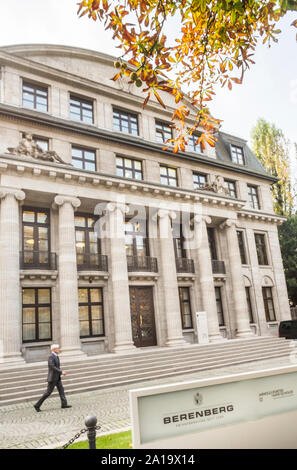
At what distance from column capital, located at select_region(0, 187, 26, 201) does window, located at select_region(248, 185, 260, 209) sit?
20.1m

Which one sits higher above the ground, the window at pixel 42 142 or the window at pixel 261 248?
the window at pixel 42 142

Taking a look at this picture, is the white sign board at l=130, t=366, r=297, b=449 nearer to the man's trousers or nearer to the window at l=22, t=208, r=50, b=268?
the man's trousers

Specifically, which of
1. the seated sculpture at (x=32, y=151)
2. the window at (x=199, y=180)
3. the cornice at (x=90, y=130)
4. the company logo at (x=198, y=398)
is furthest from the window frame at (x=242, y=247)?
the company logo at (x=198, y=398)

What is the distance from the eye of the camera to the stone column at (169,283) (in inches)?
828

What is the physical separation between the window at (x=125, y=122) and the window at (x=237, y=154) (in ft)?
33.2

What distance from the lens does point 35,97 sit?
2131 centimetres

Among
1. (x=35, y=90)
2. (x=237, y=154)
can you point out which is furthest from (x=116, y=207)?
(x=237, y=154)

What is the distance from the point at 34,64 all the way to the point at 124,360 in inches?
714

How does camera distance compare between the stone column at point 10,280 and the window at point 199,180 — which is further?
the window at point 199,180

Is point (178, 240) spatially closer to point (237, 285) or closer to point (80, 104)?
point (237, 285)

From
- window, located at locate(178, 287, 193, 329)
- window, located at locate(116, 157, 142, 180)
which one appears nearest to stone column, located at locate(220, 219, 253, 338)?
window, located at locate(178, 287, 193, 329)

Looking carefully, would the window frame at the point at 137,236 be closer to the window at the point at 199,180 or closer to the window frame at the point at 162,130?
the window at the point at 199,180

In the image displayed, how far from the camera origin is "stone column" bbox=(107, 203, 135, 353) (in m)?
18.9
